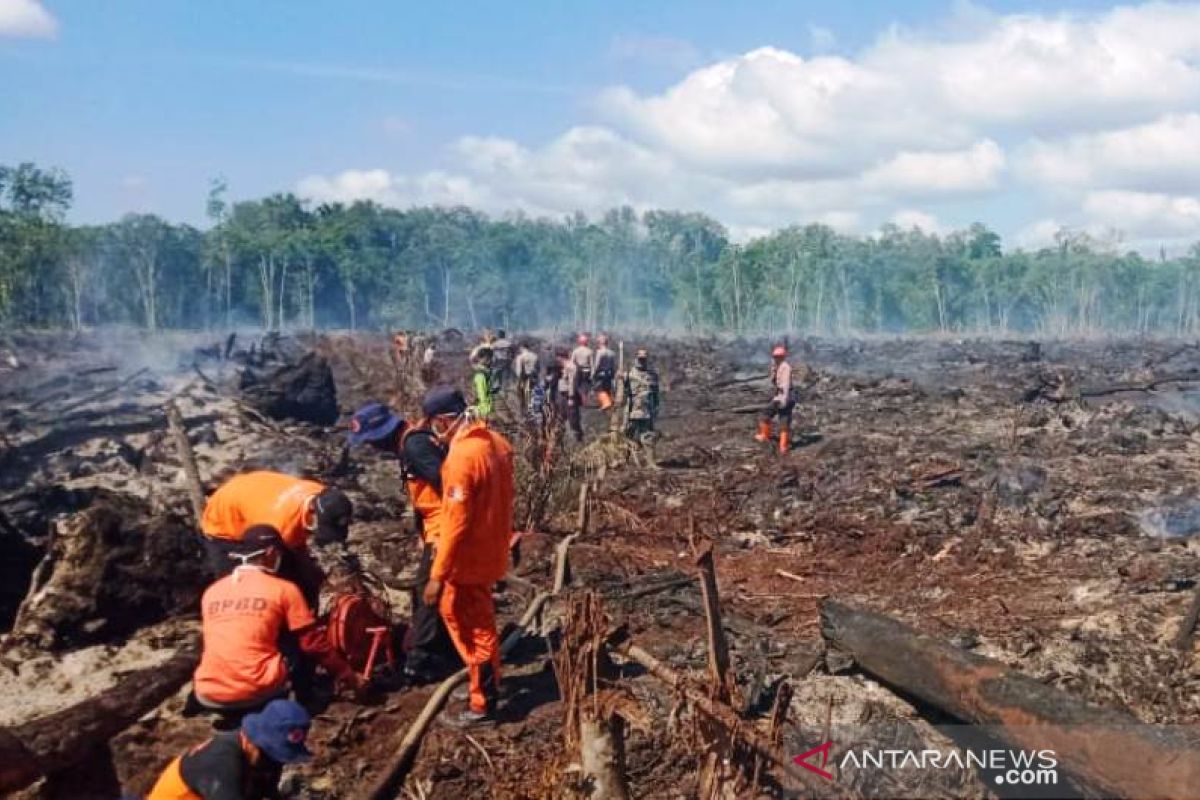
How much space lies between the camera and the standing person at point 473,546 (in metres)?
4.92

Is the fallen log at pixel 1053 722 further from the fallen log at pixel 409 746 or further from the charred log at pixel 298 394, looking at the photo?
the charred log at pixel 298 394

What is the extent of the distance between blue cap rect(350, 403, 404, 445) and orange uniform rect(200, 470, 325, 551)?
475 mm

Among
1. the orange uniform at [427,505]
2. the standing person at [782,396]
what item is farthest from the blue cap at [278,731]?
the standing person at [782,396]

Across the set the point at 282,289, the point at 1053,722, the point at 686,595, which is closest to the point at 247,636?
the point at 1053,722

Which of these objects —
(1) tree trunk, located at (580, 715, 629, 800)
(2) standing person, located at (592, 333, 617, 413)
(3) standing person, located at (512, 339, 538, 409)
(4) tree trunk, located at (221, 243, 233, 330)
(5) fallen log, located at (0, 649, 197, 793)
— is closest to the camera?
(1) tree trunk, located at (580, 715, 629, 800)

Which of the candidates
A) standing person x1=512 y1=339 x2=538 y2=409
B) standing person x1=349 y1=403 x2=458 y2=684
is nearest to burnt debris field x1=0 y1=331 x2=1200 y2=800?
standing person x1=349 y1=403 x2=458 y2=684

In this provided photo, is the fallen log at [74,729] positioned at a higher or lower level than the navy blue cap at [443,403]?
lower

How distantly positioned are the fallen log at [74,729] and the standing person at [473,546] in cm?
154

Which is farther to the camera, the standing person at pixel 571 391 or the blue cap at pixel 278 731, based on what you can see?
the standing person at pixel 571 391

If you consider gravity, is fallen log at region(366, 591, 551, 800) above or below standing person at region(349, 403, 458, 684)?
below

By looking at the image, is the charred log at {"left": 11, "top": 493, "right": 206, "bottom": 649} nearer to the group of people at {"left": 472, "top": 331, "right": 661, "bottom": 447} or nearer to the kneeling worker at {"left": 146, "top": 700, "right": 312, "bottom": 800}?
the kneeling worker at {"left": 146, "top": 700, "right": 312, "bottom": 800}

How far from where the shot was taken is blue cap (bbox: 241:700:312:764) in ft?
10.8

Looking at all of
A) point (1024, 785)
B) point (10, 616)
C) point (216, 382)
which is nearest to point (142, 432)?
point (216, 382)

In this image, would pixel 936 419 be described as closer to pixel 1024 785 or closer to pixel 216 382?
pixel 216 382
